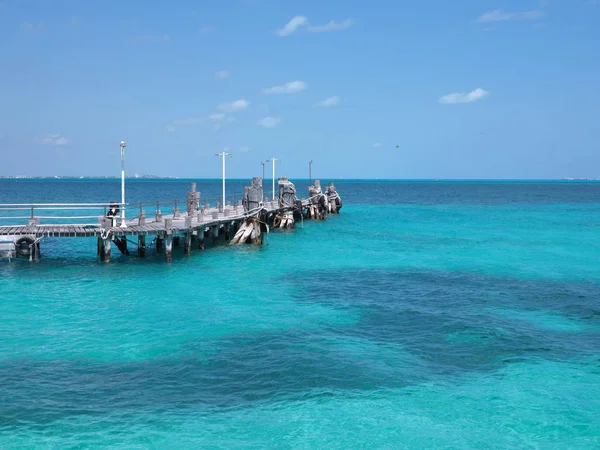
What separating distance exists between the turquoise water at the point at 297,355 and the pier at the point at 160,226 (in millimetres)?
1335

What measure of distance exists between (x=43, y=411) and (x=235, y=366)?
451 centimetres

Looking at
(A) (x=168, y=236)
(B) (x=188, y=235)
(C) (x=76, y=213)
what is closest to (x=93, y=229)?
(A) (x=168, y=236)

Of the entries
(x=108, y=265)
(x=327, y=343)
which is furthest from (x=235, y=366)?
(x=108, y=265)

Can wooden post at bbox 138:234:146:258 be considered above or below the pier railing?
below

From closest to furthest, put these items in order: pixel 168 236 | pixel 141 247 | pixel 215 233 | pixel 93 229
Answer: pixel 93 229, pixel 168 236, pixel 141 247, pixel 215 233

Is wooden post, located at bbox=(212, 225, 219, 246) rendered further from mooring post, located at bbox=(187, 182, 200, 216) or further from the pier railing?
the pier railing

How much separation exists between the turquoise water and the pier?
1.33 m

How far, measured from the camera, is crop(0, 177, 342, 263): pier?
2797cm

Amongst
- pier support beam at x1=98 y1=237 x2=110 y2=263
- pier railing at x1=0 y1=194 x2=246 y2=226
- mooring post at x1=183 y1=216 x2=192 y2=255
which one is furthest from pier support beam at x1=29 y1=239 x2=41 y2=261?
mooring post at x1=183 y1=216 x2=192 y2=255

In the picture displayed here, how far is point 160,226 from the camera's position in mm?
29078

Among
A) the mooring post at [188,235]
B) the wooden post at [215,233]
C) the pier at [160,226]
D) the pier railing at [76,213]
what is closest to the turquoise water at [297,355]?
the pier at [160,226]

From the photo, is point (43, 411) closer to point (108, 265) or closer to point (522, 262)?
point (108, 265)

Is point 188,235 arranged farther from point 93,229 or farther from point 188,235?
point 93,229

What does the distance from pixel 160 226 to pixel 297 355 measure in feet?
52.7
